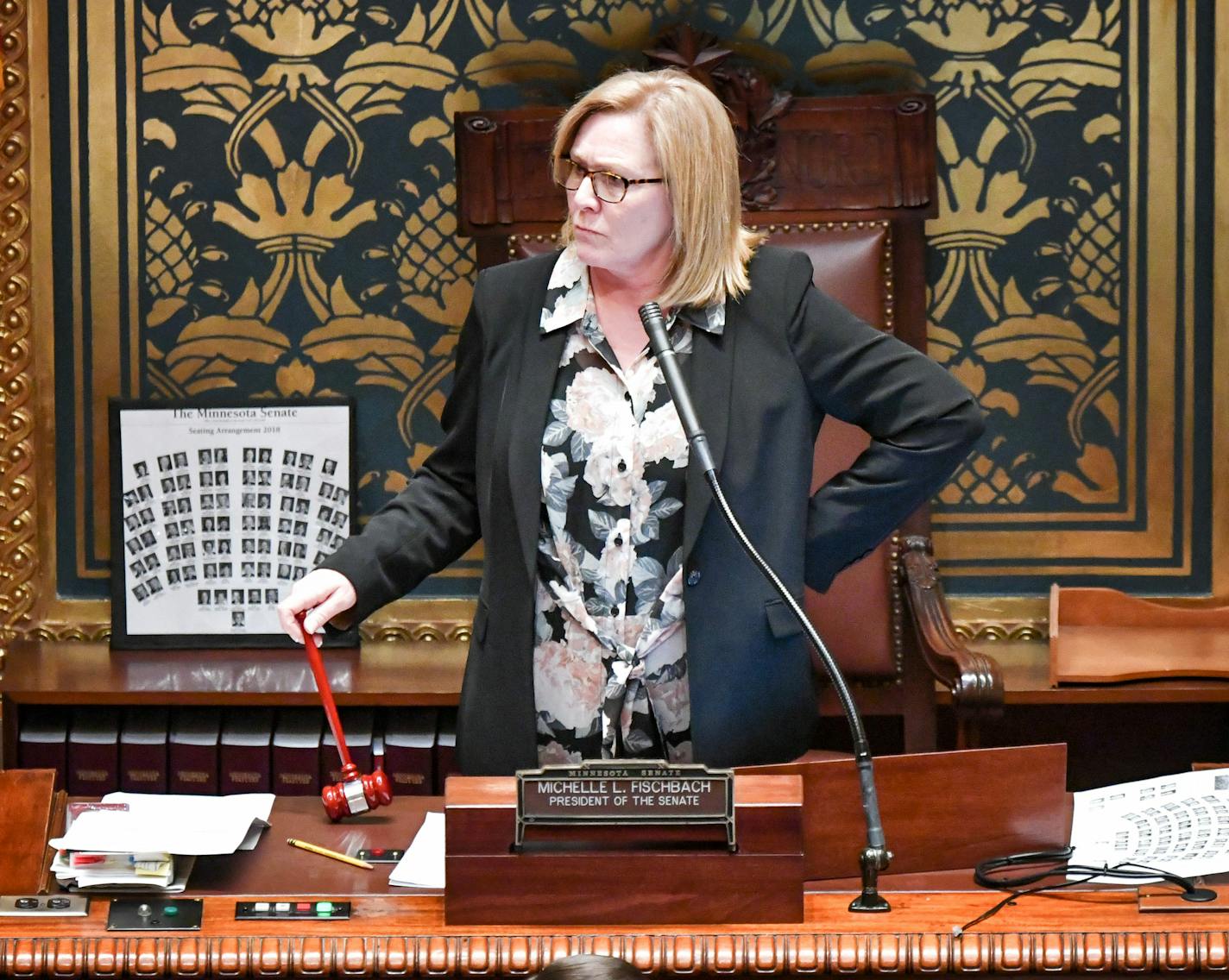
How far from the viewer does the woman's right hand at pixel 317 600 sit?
191 centimetres

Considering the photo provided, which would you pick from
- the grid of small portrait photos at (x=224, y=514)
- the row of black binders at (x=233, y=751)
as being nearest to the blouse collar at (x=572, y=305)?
the row of black binders at (x=233, y=751)

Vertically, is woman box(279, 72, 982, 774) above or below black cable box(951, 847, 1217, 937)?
above

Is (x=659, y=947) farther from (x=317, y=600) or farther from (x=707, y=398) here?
(x=707, y=398)

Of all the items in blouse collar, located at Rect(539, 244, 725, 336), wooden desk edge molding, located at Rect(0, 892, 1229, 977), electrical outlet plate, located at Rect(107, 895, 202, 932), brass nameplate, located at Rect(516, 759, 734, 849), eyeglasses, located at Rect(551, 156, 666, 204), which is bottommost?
wooden desk edge molding, located at Rect(0, 892, 1229, 977)

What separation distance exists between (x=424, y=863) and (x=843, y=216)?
1.88 metres

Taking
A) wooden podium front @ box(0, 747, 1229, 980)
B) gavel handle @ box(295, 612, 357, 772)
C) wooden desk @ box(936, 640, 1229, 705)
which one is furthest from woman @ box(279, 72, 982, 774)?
wooden desk @ box(936, 640, 1229, 705)

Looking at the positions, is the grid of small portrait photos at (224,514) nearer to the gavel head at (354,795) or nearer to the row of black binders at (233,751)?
the row of black binders at (233,751)

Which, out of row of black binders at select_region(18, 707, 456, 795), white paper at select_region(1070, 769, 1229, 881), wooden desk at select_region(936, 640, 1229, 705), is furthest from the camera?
row of black binders at select_region(18, 707, 456, 795)

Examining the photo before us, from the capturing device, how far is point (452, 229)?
3500 millimetres

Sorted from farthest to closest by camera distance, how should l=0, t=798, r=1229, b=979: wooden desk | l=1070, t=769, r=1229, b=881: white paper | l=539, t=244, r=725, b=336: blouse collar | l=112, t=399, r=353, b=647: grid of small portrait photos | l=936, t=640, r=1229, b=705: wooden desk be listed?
l=112, t=399, r=353, b=647: grid of small portrait photos < l=936, t=640, r=1229, b=705: wooden desk < l=539, t=244, r=725, b=336: blouse collar < l=1070, t=769, r=1229, b=881: white paper < l=0, t=798, r=1229, b=979: wooden desk

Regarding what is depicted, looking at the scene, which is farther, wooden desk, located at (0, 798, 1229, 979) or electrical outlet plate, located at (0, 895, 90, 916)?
electrical outlet plate, located at (0, 895, 90, 916)

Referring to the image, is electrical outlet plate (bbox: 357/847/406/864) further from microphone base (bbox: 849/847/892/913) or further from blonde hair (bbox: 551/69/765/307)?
blonde hair (bbox: 551/69/765/307)

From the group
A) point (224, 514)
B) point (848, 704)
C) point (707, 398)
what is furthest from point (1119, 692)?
point (224, 514)

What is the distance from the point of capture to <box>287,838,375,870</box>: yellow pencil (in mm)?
1852
